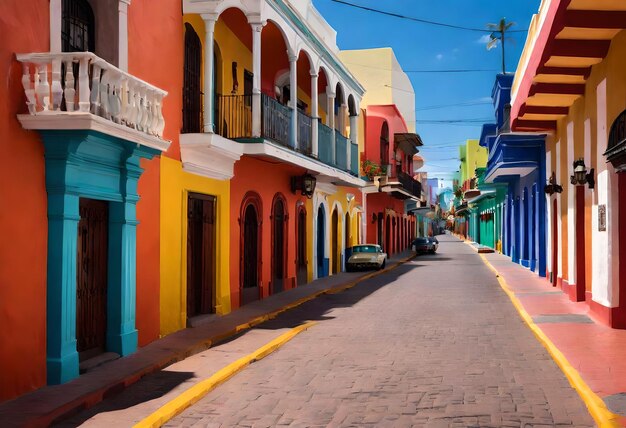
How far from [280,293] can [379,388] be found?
10.2 meters

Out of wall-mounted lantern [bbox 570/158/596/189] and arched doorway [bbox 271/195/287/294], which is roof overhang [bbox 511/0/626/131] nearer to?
wall-mounted lantern [bbox 570/158/596/189]

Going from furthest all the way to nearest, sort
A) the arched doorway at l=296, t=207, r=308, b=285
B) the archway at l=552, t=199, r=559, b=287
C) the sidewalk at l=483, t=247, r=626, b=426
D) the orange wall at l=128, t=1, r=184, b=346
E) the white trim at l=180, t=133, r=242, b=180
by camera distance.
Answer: the arched doorway at l=296, t=207, r=308, b=285
the archway at l=552, t=199, r=559, b=287
the white trim at l=180, t=133, r=242, b=180
the orange wall at l=128, t=1, r=184, b=346
the sidewalk at l=483, t=247, r=626, b=426

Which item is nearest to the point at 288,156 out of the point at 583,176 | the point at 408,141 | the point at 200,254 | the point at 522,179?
the point at 200,254

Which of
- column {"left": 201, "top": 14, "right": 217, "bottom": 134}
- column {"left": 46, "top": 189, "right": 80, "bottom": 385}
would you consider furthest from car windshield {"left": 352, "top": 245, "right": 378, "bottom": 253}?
column {"left": 46, "top": 189, "right": 80, "bottom": 385}

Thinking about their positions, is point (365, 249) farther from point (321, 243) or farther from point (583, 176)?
point (583, 176)

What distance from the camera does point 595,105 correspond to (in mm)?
11773

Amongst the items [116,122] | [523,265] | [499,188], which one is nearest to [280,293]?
[116,122]

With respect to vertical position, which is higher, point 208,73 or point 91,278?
point 208,73

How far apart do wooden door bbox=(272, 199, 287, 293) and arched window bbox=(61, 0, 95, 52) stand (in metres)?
8.91

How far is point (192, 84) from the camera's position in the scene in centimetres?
1232

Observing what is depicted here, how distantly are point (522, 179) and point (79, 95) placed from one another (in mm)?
22027

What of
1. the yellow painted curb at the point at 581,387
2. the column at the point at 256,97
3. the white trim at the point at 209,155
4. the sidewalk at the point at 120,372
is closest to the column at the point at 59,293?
the sidewalk at the point at 120,372

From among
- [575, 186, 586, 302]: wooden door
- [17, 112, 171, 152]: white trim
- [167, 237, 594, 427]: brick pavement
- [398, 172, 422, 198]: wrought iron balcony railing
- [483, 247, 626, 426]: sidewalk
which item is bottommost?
[167, 237, 594, 427]: brick pavement

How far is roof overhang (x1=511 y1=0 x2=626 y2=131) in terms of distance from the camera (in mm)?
9469
